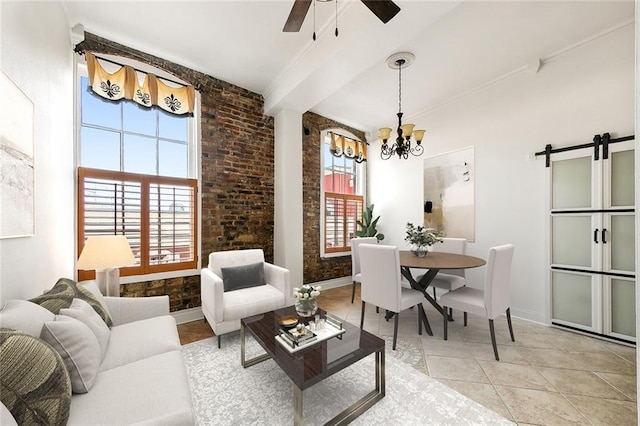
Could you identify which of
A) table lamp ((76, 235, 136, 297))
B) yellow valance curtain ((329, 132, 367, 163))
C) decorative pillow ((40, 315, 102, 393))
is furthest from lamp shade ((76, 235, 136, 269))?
yellow valance curtain ((329, 132, 367, 163))

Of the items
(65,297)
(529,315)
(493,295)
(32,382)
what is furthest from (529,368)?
(65,297)

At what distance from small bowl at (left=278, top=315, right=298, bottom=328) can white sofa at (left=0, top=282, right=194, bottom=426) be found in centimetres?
70

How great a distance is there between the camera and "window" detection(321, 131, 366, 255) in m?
4.62

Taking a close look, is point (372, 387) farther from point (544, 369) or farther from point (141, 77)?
point (141, 77)

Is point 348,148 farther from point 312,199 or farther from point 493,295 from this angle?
point 493,295

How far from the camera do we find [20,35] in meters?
1.42

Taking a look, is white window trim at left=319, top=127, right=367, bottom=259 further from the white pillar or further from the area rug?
the area rug

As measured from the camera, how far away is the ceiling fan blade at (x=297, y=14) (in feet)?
5.18

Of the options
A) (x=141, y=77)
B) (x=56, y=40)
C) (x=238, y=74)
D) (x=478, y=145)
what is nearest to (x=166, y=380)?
(x=56, y=40)

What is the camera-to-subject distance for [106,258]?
2068 millimetres

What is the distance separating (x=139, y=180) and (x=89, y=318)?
183 cm

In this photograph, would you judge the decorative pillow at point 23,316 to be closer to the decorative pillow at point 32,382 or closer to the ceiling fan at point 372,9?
the decorative pillow at point 32,382

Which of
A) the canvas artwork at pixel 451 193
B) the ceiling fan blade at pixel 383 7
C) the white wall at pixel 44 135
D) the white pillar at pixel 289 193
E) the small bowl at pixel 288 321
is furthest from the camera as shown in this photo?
the white pillar at pixel 289 193

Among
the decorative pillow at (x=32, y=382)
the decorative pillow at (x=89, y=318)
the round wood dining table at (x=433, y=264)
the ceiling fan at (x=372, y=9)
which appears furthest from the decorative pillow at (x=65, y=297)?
the round wood dining table at (x=433, y=264)
